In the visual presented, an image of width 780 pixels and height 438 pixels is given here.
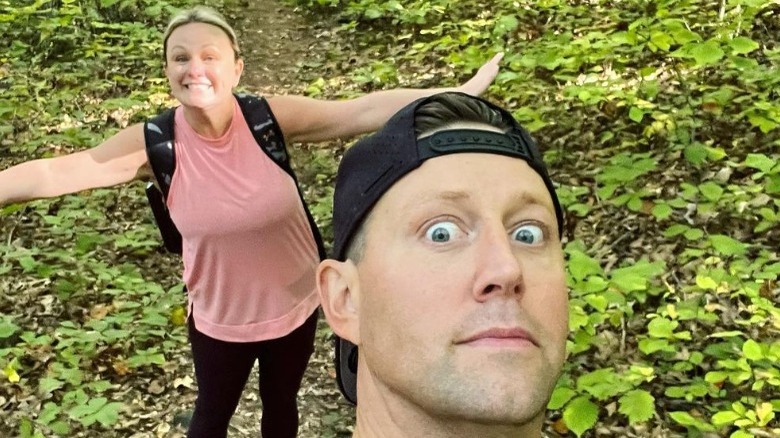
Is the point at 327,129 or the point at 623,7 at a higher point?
the point at 327,129

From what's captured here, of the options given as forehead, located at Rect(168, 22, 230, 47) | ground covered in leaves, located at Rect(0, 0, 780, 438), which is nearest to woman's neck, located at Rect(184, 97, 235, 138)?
forehead, located at Rect(168, 22, 230, 47)

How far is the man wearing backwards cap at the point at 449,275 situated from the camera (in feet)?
4.43

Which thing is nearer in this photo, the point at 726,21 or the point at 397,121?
the point at 397,121

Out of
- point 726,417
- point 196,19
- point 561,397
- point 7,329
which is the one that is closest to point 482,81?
point 196,19

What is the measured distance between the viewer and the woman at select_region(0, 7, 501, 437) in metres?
2.63

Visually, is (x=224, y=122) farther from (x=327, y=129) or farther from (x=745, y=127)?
(x=745, y=127)

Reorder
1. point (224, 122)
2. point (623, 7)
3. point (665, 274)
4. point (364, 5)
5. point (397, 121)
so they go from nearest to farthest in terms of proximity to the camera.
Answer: point (397, 121)
point (224, 122)
point (665, 274)
point (623, 7)
point (364, 5)

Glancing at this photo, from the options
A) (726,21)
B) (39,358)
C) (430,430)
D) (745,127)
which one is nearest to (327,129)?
(430,430)

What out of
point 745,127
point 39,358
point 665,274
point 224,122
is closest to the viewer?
point 224,122

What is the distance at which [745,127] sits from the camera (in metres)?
5.35

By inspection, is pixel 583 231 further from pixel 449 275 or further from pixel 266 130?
pixel 449 275

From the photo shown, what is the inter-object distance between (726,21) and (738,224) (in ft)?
7.73

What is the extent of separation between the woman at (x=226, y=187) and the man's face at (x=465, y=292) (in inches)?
42.6

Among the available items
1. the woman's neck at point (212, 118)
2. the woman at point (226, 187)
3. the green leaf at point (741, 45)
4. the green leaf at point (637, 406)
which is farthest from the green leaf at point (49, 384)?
the green leaf at point (741, 45)
